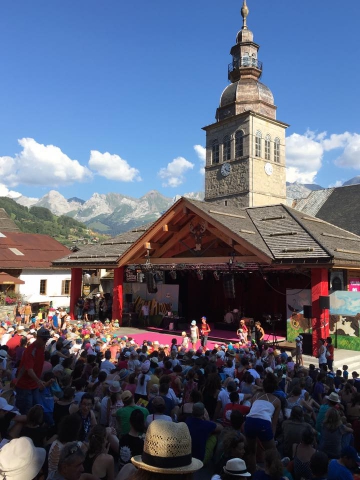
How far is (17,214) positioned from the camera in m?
116

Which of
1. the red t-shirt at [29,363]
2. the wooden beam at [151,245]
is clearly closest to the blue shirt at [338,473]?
the red t-shirt at [29,363]

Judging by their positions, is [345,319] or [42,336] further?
[345,319]

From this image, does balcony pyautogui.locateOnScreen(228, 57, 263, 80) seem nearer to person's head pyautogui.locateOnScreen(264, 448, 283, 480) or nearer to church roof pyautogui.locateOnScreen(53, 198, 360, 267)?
church roof pyautogui.locateOnScreen(53, 198, 360, 267)

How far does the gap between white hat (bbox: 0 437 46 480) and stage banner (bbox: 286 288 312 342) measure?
13.7 metres

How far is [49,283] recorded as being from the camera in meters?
33.3

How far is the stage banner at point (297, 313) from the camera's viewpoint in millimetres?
16125

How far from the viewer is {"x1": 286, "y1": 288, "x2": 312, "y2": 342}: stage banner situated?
52.9 ft

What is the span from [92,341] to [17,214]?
114 m

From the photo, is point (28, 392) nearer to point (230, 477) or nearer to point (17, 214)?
point (230, 477)

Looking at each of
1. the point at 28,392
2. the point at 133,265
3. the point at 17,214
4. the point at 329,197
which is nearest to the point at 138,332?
the point at 133,265

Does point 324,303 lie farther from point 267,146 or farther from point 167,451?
point 267,146

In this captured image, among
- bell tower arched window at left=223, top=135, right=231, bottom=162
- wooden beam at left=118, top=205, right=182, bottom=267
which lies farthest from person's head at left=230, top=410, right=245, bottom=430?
bell tower arched window at left=223, top=135, right=231, bottom=162

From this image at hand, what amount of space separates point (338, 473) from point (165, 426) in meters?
3.04

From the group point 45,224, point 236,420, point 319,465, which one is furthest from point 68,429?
point 45,224
